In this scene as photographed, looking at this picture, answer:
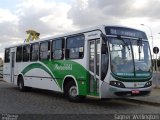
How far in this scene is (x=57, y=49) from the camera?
1722 centimetres

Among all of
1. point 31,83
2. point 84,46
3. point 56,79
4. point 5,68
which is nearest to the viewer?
A: point 84,46

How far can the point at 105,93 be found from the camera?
13453 millimetres

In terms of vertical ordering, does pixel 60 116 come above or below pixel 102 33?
Result: below

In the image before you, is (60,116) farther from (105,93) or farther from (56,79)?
(56,79)

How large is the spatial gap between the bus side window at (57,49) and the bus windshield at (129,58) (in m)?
3.62

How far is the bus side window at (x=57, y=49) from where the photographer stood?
16828 mm

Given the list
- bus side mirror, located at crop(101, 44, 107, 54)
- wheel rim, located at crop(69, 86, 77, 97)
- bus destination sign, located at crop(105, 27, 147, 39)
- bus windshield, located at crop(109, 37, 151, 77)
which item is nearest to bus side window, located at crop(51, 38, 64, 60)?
wheel rim, located at crop(69, 86, 77, 97)

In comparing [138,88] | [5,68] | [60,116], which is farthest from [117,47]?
[5,68]

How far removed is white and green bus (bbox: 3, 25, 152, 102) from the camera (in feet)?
44.5

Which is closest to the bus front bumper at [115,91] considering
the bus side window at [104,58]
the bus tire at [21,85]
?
the bus side window at [104,58]

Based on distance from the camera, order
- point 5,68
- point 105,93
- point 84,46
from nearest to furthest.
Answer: point 105,93, point 84,46, point 5,68

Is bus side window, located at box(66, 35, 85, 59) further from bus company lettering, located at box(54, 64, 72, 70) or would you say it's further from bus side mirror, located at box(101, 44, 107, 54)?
bus side mirror, located at box(101, 44, 107, 54)

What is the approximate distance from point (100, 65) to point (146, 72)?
6.29 feet

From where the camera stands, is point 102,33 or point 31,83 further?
point 31,83
